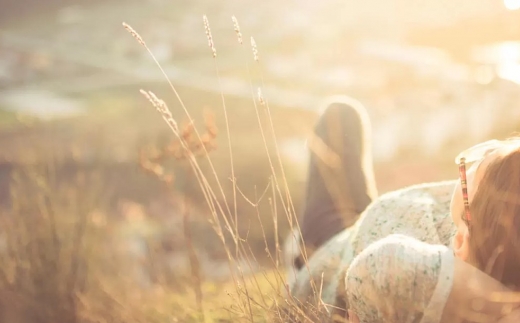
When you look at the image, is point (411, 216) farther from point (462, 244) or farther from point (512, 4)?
point (512, 4)

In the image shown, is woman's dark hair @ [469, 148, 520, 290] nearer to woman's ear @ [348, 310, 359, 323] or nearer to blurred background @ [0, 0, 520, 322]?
woman's ear @ [348, 310, 359, 323]

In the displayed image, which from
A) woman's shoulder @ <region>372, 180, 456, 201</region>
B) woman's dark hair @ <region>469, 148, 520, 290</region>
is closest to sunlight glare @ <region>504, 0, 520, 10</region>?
woman's shoulder @ <region>372, 180, 456, 201</region>

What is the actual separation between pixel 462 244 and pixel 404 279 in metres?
0.14

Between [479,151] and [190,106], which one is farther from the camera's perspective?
[190,106]

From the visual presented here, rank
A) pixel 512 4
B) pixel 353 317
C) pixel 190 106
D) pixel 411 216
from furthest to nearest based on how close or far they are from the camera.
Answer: pixel 190 106
pixel 512 4
pixel 411 216
pixel 353 317

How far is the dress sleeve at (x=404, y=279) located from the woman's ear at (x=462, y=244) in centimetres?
6

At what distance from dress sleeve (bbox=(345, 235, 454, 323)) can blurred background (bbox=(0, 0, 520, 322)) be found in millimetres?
651

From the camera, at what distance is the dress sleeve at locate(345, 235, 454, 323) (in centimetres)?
66

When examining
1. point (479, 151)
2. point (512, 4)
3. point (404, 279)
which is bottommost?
point (404, 279)

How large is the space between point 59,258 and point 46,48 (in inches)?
151

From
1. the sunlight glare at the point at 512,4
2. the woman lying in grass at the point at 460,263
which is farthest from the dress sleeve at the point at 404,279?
the sunlight glare at the point at 512,4

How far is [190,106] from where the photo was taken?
371cm

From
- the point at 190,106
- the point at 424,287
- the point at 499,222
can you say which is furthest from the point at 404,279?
the point at 190,106

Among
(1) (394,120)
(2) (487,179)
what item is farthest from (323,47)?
(2) (487,179)
